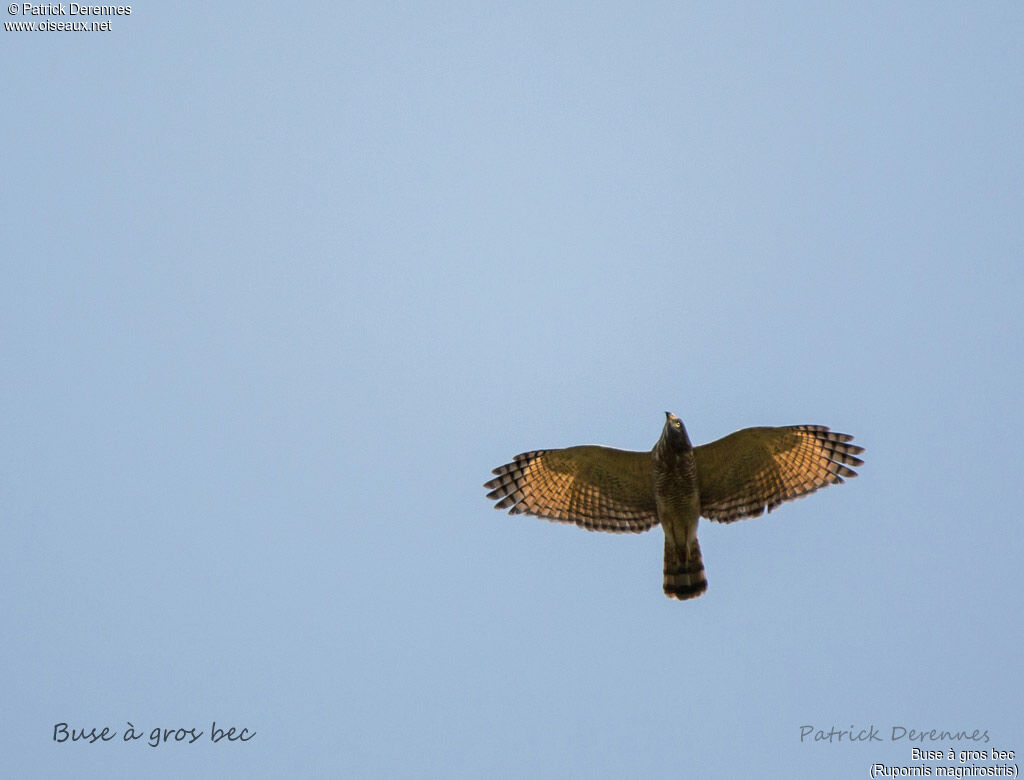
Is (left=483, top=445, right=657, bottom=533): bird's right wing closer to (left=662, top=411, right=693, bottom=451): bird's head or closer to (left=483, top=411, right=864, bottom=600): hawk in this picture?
(left=483, top=411, right=864, bottom=600): hawk

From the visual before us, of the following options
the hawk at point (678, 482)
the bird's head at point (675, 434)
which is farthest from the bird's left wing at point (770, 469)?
the bird's head at point (675, 434)

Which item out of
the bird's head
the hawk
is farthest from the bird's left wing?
the bird's head

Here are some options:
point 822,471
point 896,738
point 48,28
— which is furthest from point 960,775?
point 48,28

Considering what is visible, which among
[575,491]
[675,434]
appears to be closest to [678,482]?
[675,434]

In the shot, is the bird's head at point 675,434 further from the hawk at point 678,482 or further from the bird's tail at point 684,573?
the bird's tail at point 684,573

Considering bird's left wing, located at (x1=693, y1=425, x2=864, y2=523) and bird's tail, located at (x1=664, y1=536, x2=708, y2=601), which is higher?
bird's left wing, located at (x1=693, y1=425, x2=864, y2=523)

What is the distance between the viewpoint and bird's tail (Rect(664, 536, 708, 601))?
14422 millimetres

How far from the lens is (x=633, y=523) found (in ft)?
48.9

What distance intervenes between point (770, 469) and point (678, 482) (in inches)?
47.0

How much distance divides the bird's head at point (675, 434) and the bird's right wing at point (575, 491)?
90cm

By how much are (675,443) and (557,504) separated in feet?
6.37

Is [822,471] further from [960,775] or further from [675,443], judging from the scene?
[960,775]

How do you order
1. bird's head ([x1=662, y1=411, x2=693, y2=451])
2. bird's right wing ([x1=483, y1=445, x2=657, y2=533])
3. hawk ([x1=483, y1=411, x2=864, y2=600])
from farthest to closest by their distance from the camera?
bird's right wing ([x1=483, y1=445, x2=657, y2=533]) < hawk ([x1=483, y1=411, x2=864, y2=600]) < bird's head ([x1=662, y1=411, x2=693, y2=451])

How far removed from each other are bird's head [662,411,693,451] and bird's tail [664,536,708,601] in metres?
1.38
